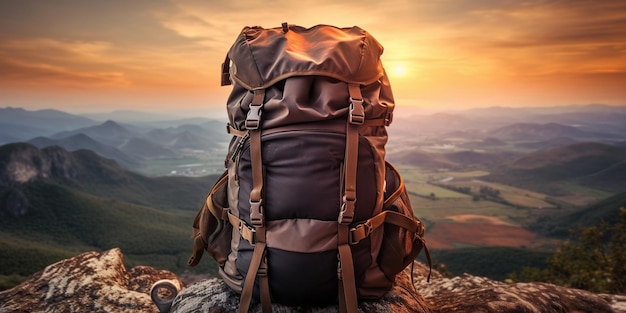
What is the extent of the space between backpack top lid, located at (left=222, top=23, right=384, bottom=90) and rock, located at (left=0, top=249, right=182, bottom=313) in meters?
4.02

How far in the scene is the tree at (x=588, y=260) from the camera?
13898 millimetres

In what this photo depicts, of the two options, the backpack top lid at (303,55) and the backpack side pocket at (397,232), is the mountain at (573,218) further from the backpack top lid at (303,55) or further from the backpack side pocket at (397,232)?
the backpack top lid at (303,55)

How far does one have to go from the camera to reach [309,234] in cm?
313

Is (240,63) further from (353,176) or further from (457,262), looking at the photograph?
(457,262)

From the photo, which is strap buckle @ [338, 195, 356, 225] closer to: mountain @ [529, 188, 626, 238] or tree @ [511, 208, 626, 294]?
tree @ [511, 208, 626, 294]

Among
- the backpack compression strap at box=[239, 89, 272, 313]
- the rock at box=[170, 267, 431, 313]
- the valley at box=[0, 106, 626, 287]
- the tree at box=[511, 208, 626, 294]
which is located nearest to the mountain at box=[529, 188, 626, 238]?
the valley at box=[0, 106, 626, 287]

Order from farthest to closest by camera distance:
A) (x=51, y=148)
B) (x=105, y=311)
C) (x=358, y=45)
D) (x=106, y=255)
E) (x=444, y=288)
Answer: (x=51, y=148), (x=106, y=255), (x=444, y=288), (x=105, y=311), (x=358, y=45)

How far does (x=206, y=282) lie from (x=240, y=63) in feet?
9.41

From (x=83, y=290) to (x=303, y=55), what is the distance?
519 centimetres

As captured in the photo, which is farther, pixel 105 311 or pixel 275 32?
pixel 105 311

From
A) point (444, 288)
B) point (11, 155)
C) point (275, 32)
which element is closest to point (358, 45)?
point (275, 32)

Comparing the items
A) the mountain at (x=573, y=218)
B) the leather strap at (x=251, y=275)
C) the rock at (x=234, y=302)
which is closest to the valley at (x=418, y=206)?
the mountain at (x=573, y=218)

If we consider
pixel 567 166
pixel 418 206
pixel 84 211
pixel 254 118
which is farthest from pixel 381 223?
pixel 567 166

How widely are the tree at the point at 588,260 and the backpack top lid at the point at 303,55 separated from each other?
14.0 m
